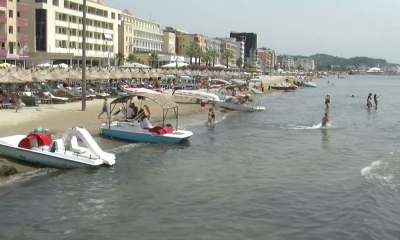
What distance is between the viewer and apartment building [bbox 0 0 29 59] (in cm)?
5847

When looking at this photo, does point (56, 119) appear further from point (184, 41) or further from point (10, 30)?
point (184, 41)

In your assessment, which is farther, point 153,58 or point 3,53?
point 153,58

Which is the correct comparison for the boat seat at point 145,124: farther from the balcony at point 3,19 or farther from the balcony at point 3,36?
the balcony at point 3,19

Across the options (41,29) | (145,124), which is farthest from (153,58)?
(145,124)

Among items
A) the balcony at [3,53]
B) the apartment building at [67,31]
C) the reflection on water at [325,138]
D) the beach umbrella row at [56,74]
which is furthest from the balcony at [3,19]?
the reflection on water at [325,138]

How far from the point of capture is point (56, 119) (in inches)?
1126

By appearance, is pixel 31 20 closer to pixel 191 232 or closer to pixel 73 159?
pixel 73 159

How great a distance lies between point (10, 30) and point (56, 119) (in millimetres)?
37709

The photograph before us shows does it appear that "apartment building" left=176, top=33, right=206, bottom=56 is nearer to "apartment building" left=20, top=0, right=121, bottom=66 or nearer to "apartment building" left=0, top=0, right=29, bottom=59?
"apartment building" left=20, top=0, right=121, bottom=66

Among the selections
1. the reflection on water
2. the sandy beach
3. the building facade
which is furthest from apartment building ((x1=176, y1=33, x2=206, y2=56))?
the reflection on water

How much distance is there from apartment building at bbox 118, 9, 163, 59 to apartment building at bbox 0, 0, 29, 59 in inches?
1576

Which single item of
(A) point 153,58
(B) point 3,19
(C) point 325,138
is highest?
(B) point 3,19

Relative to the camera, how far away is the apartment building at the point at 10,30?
5847 centimetres

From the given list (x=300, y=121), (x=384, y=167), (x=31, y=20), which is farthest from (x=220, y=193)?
(x=31, y=20)
